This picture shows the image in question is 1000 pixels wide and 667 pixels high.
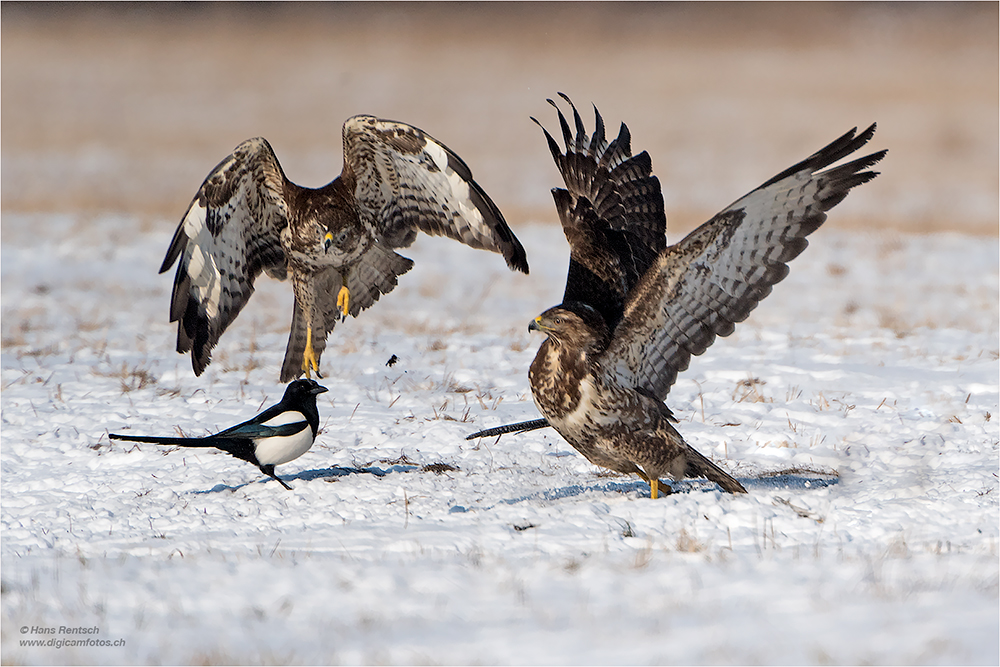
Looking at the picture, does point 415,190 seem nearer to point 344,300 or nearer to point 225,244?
point 344,300

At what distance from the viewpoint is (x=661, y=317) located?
16.9 feet

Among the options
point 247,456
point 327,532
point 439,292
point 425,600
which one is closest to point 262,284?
point 439,292

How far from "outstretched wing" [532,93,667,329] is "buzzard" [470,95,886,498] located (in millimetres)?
124

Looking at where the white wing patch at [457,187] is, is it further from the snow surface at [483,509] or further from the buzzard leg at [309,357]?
the buzzard leg at [309,357]

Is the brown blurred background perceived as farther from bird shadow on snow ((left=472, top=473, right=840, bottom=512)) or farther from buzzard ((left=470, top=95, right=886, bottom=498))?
buzzard ((left=470, top=95, right=886, bottom=498))

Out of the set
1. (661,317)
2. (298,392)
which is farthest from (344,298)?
(661,317)

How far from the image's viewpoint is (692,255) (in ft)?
16.0

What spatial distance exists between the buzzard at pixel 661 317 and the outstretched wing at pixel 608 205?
12 centimetres

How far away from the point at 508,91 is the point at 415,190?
851 inches

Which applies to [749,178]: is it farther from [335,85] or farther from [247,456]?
[247,456]

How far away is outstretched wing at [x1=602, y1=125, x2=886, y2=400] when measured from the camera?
15.7ft

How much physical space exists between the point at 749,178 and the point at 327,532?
1623 centimetres

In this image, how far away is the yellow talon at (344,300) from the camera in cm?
721

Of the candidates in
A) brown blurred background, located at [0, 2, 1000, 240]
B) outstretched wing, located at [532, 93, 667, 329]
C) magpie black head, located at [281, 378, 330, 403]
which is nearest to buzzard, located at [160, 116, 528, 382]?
outstretched wing, located at [532, 93, 667, 329]
